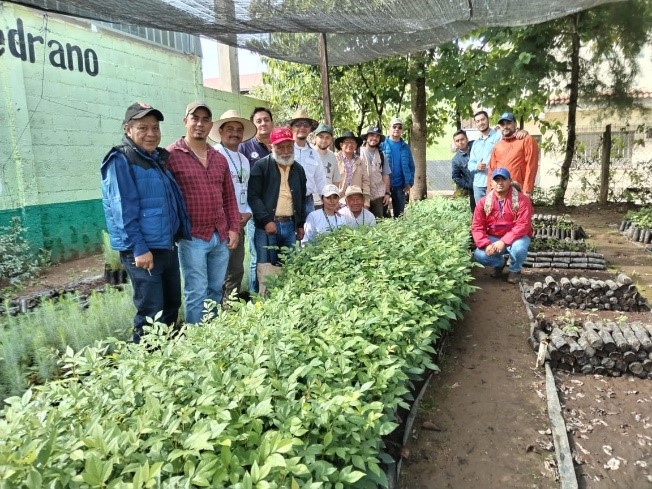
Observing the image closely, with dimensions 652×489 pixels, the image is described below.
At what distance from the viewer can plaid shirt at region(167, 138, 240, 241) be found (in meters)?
3.55

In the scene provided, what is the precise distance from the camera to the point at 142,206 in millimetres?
3174

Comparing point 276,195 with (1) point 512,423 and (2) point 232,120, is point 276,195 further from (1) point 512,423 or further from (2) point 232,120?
(1) point 512,423

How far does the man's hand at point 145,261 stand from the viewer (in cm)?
308

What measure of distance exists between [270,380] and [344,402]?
0.93 ft

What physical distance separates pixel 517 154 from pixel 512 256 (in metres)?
1.30

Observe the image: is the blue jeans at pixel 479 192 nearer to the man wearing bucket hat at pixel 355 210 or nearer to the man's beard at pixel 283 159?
the man wearing bucket hat at pixel 355 210

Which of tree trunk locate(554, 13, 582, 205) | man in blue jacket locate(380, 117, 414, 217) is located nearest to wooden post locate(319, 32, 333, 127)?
man in blue jacket locate(380, 117, 414, 217)

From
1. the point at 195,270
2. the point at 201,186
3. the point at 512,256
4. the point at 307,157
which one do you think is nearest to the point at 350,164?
the point at 307,157

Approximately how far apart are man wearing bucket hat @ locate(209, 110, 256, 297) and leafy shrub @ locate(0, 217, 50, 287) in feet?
10.6

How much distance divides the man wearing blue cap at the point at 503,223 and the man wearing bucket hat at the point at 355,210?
141 cm

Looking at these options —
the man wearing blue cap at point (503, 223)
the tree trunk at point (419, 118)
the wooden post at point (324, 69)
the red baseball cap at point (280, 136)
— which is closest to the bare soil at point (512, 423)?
the man wearing blue cap at point (503, 223)

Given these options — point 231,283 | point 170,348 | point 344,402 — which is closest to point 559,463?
point 344,402

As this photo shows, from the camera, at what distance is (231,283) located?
15.3 ft

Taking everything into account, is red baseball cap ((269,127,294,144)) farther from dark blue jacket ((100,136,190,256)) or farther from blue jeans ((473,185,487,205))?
blue jeans ((473,185,487,205))
